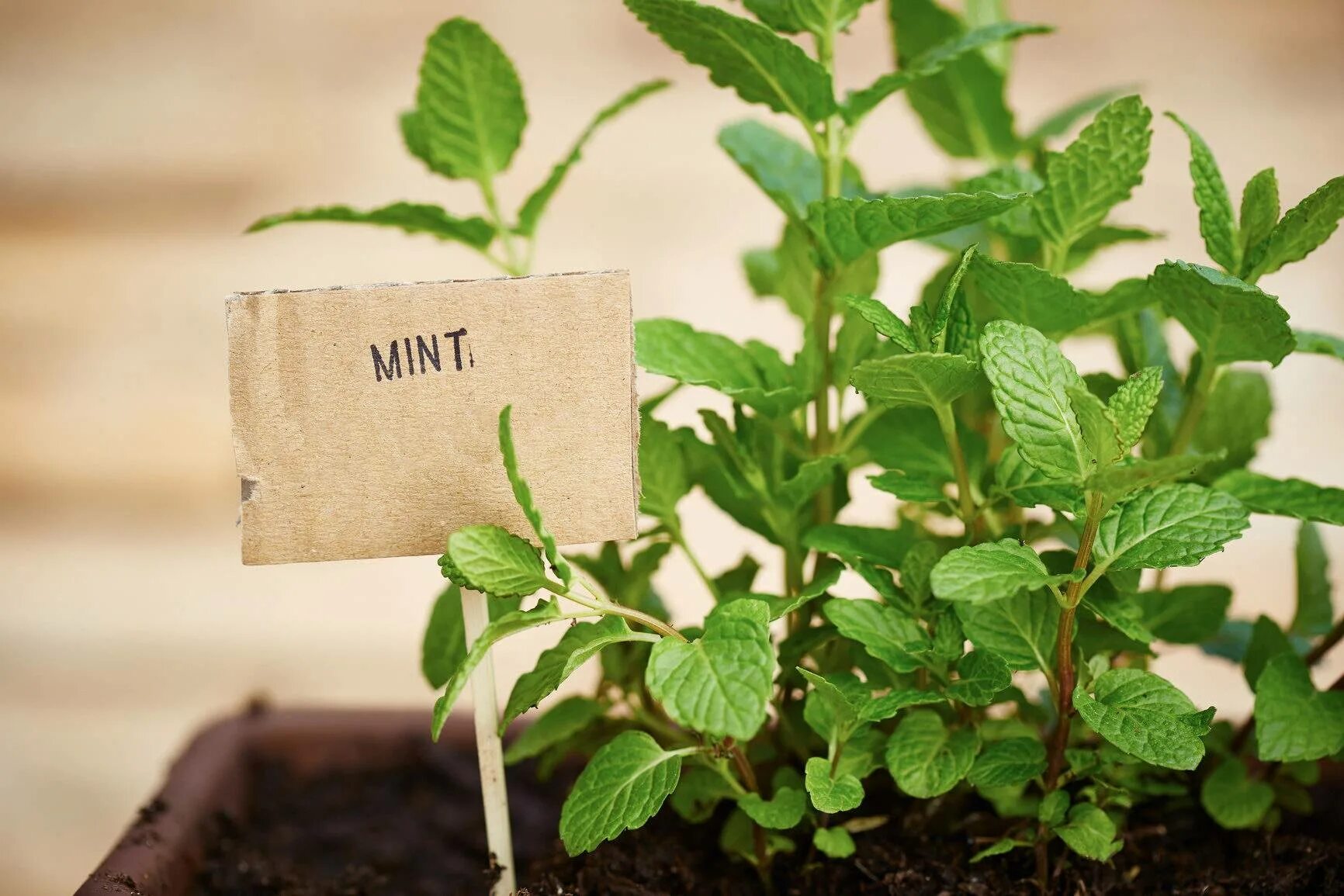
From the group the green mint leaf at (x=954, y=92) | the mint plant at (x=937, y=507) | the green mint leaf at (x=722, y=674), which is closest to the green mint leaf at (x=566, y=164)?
the mint plant at (x=937, y=507)

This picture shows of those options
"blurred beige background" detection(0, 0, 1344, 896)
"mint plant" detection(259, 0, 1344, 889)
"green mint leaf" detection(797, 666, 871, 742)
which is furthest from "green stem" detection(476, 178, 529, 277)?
"blurred beige background" detection(0, 0, 1344, 896)

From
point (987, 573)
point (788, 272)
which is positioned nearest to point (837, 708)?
point (987, 573)

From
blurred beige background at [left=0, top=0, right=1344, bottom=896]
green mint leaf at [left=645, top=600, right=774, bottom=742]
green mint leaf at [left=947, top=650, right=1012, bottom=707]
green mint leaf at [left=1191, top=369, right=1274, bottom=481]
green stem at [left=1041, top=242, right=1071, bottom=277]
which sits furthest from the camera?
blurred beige background at [left=0, top=0, right=1344, bottom=896]

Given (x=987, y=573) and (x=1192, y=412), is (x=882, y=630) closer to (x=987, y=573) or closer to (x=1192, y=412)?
(x=987, y=573)

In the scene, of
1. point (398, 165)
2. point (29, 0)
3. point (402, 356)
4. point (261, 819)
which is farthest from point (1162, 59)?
point (29, 0)

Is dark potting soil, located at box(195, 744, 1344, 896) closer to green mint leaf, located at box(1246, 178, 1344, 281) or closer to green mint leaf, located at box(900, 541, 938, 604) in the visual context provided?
green mint leaf, located at box(900, 541, 938, 604)

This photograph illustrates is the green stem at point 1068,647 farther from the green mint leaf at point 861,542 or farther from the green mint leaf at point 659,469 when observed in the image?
the green mint leaf at point 659,469
